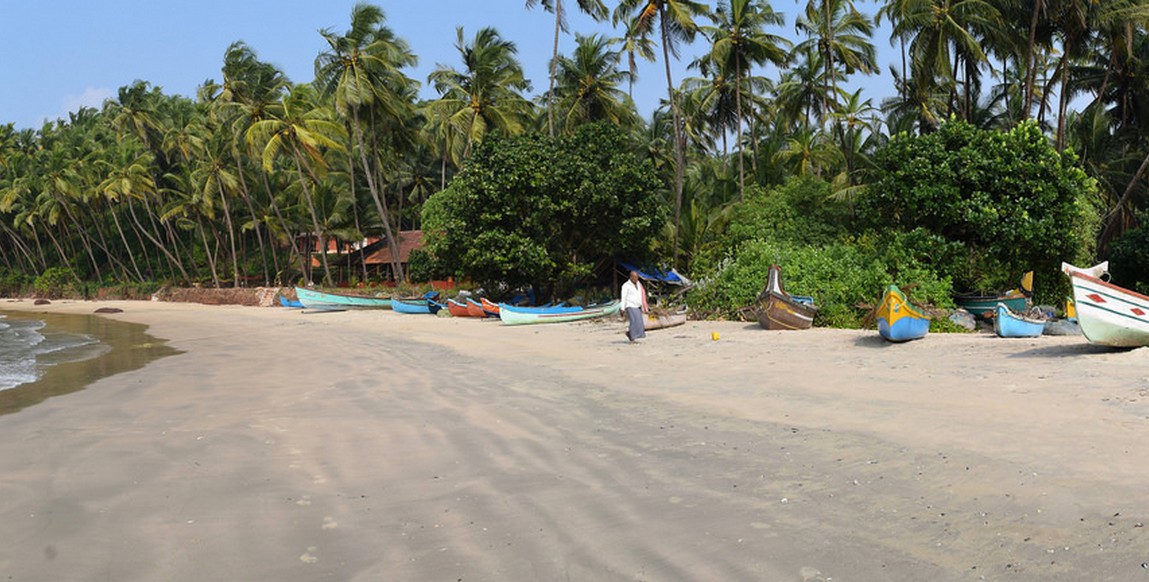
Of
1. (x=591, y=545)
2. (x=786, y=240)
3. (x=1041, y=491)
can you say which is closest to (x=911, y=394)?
(x=1041, y=491)

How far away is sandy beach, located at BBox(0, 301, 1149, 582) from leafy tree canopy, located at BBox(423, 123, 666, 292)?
46.6 ft

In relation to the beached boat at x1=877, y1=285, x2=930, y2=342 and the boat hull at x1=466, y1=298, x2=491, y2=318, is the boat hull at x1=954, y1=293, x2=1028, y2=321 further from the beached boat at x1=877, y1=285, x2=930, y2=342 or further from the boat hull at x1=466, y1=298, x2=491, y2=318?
the boat hull at x1=466, y1=298, x2=491, y2=318

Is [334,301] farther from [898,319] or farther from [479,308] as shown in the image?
[898,319]

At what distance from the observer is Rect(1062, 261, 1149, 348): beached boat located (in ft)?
30.6

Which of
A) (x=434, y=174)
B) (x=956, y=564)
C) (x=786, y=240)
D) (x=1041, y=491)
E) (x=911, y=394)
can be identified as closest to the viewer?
(x=956, y=564)

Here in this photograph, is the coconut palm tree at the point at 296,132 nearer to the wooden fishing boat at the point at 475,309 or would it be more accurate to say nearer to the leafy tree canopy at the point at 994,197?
the wooden fishing boat at the point at 475,309

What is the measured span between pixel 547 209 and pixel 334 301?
12.3 m

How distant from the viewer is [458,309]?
2638 cm

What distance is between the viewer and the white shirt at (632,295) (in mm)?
14508

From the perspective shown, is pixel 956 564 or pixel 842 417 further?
pixel 842 417

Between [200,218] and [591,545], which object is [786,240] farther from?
[200,218]

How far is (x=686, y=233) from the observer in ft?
97.6

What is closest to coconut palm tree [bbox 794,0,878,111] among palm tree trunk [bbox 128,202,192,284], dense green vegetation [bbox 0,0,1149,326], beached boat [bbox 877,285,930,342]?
dense green vegetation [bbox 0,0,1149,326]

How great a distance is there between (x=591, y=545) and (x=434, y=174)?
44383 millimetres
